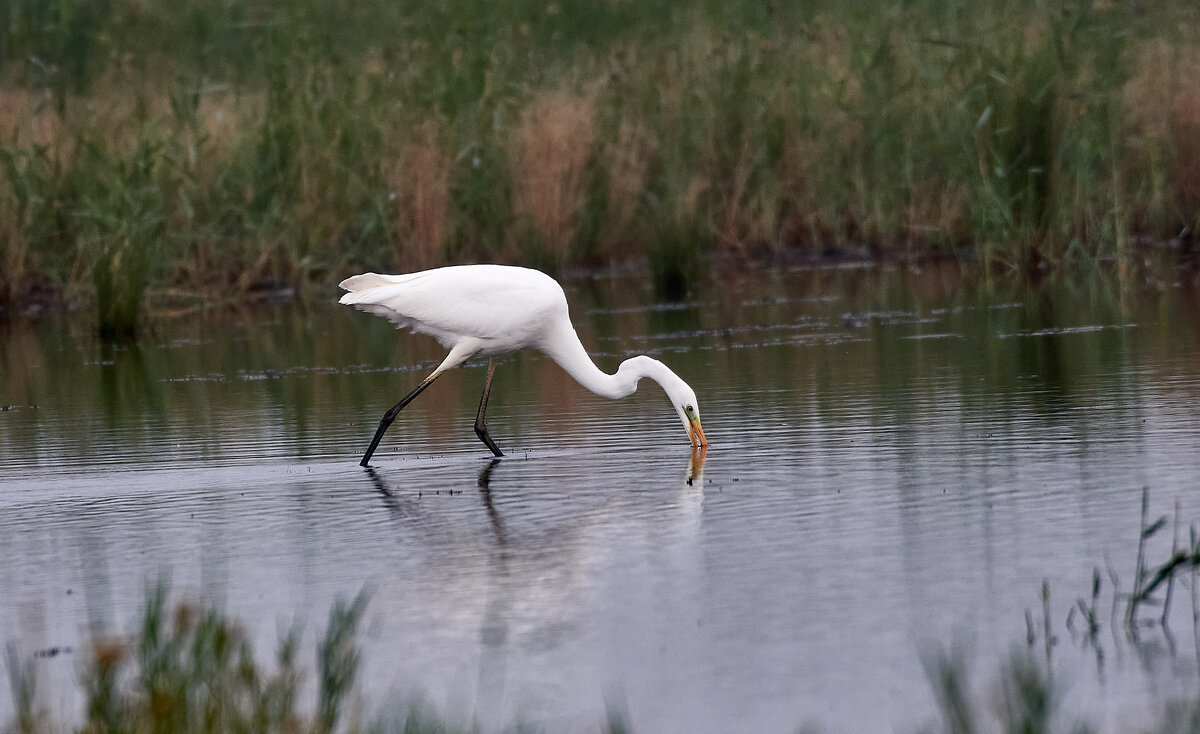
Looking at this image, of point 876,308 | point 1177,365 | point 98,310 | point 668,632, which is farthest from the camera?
point 98,310

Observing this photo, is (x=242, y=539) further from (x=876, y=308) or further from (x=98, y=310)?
(x=98, y=310)

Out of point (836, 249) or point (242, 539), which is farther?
point (836, 249)

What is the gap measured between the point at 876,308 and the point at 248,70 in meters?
12.6

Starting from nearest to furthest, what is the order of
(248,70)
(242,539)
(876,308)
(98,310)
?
(242,539), (876,308), (98,310), (248,70)

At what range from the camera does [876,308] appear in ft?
49.9

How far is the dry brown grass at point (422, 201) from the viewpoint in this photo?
18.4 meters

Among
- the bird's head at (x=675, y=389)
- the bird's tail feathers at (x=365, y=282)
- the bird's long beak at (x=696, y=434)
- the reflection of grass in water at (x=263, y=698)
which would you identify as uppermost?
the bird's tail feathers at (x=365, y=282)

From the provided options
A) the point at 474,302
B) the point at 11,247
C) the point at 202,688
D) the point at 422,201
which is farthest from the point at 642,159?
the point at 202,688

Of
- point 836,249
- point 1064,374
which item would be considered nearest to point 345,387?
point 1064,374

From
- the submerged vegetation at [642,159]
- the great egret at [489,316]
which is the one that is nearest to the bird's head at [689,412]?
the great egret at [489,316]

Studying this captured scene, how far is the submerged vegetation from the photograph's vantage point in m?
16.9

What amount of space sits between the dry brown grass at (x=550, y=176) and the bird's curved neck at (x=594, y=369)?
8522 millimetres

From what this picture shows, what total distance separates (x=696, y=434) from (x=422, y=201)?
385 inches

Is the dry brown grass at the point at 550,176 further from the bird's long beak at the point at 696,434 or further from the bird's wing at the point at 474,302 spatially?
the bird's long beak at the point at 696,434
